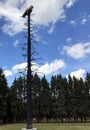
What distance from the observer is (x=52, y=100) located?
85250mm

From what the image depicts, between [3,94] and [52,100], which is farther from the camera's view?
[52,100]

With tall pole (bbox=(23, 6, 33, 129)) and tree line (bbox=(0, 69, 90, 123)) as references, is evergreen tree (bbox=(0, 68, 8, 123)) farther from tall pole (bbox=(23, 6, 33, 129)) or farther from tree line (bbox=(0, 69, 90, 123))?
tall pole (bbox=(23, 6, 33, 129))

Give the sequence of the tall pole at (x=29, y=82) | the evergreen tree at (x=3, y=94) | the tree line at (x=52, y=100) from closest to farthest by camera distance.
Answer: the tall pole at (x=29, y=82), the evergreen tree at (x=3, y=94), the tree line at (x=52, y=100)

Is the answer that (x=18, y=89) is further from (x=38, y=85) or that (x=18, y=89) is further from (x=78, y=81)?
(x=78, y=81)

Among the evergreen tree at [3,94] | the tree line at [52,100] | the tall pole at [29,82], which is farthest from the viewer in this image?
the tree line at [52,100]

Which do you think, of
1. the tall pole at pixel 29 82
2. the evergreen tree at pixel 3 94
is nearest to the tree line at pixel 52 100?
the evergreen tree at pixel 3 94

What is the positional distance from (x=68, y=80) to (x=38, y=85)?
29.4 ft

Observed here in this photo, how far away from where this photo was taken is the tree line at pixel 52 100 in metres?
81.8

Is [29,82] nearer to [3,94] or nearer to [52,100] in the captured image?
[3,94]

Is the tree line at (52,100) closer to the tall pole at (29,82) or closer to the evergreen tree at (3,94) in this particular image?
the evergreen tree at (3,94)

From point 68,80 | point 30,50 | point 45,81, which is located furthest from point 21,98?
point 30,50

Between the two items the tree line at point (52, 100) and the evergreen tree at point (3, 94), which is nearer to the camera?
the evergreen tree at point (3, 94)

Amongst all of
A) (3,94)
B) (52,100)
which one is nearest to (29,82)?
(3,94)

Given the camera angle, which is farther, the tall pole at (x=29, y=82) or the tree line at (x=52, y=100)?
the tree line at (x=52, y=100)
